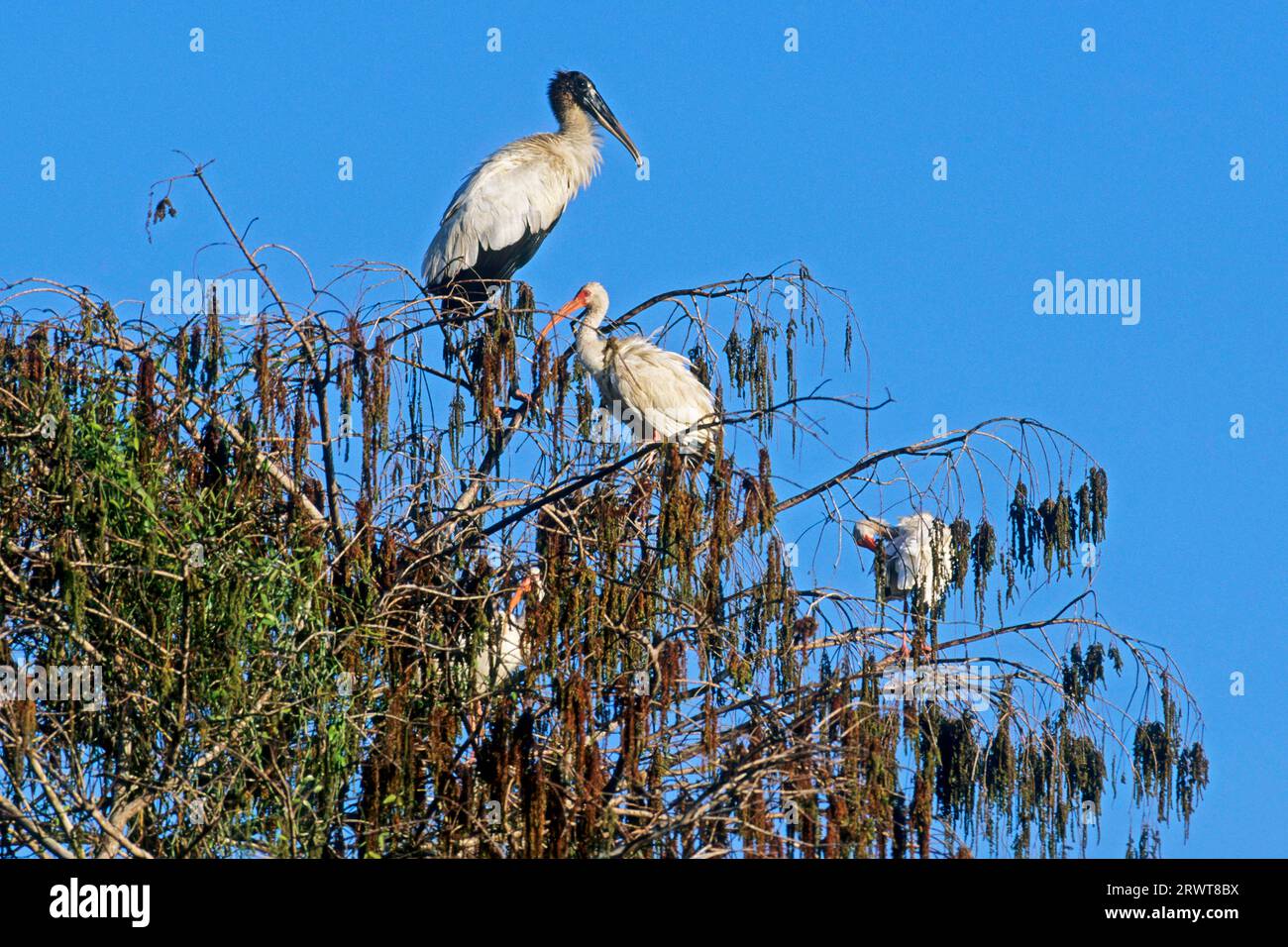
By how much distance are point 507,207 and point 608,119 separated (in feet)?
5.73

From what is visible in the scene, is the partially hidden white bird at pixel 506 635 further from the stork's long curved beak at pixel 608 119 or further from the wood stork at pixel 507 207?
the stork's long curved beak at pixel 608 119

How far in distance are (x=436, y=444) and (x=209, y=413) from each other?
940mm

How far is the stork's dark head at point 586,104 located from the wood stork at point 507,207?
14.0 inches

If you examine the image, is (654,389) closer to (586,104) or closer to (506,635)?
(506,635)

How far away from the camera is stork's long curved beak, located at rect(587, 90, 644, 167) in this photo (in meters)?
14.3

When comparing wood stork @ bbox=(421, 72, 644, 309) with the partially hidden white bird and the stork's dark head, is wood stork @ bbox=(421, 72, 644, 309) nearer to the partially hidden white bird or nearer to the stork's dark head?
the stork's dark head

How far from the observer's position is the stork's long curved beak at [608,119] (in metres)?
14.3

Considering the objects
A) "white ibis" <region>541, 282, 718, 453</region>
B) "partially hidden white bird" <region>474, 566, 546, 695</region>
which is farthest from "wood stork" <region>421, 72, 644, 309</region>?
"partially hidden white bird" <region>474, 566, 546, 695</region>

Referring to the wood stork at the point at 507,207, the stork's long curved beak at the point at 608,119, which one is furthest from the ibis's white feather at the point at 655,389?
the stork's long curved beak at the point at 608,119

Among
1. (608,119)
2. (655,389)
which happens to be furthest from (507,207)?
(655,389)

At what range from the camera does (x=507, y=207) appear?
13031mm
